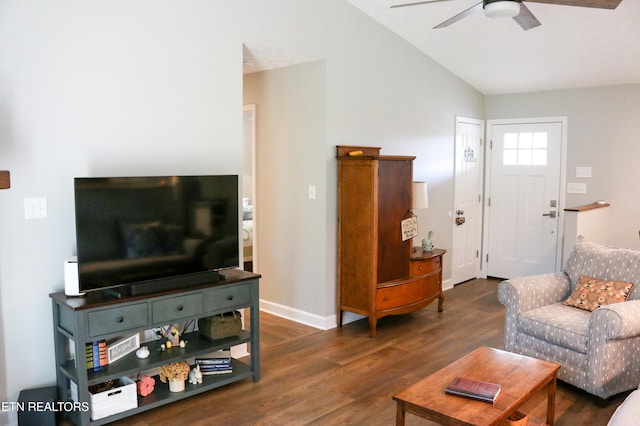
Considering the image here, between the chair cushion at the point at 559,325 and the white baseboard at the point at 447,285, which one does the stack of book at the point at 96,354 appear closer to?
the chair cushion at the point at 559,325

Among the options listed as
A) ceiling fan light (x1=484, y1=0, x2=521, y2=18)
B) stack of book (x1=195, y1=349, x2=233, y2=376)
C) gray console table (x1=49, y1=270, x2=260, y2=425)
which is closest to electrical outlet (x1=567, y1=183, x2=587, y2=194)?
→ ceiling fan light (x1=484, y1=0, x2=521, y2=18)

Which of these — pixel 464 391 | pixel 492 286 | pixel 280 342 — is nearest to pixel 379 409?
pixel 464 391

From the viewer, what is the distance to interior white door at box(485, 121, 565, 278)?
6.28 meters

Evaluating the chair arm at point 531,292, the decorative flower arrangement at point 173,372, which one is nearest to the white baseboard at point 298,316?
the chair arm at point 531,292

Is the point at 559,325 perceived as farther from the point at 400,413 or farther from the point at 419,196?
the point at 419,196

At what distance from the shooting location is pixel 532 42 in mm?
5023

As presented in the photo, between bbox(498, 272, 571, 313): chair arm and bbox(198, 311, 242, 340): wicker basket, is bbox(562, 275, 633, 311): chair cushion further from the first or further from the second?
bbox(198, 311, 242, 340): wicker basket

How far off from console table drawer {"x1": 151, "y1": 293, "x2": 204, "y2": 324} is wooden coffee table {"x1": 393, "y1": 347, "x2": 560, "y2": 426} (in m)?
1.39

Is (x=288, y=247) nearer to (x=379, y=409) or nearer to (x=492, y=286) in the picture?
(x=379, y=409)

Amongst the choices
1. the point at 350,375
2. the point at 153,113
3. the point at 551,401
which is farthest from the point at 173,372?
the point at 551,401

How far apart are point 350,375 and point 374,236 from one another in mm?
1239

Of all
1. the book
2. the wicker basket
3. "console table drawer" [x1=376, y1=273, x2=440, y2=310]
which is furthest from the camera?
"console table drawer" [x1=376, y1=273, x2=440, y2=310]

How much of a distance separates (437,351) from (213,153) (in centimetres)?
234

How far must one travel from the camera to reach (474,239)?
675 cm
